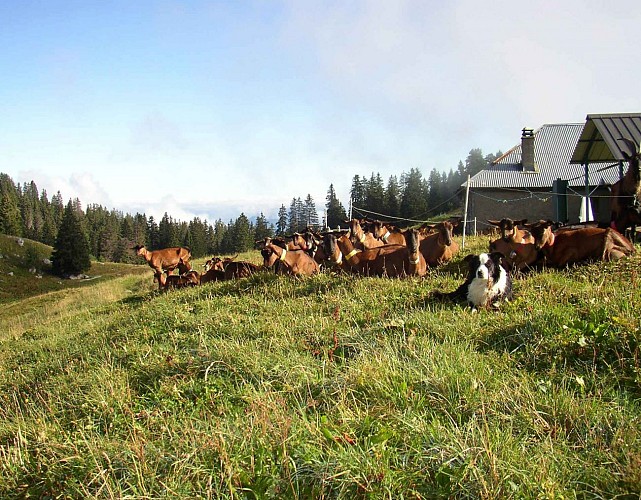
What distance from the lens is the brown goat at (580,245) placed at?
9000mm

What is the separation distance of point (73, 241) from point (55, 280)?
7057 millimetres

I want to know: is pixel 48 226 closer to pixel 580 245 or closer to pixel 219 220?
pixel 219 220

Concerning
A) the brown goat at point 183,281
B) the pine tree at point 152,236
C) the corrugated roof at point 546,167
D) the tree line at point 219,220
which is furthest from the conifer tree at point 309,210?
the brown goat at point 183,281

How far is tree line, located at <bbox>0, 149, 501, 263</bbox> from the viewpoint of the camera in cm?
7606

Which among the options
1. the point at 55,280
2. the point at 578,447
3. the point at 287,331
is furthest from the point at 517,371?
the point at 55,280

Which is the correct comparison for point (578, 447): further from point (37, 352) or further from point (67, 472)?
point (37, 352)

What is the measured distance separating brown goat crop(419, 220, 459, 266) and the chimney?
24.1 metres

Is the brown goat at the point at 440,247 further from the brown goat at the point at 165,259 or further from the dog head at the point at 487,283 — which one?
the brown goat at the point at 165,259

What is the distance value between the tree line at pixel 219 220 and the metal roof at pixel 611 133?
47.8 meters

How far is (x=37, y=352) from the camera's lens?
29.4ft

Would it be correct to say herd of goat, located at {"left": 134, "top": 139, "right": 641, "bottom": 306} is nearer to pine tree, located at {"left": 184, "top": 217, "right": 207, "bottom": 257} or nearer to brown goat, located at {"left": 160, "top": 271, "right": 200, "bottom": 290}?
brown goat, located at {"left": 160, "top": 271, "right": 200, "bottom": 290}

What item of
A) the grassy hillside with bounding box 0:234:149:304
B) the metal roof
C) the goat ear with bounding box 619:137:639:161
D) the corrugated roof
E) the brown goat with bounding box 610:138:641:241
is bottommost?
the grassy hillside with bounding box 0:234:149:304

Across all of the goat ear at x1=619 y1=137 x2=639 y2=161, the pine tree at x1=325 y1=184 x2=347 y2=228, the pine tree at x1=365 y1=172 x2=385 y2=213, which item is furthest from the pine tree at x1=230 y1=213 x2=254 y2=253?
the goat ear at x1=619 y1=137 x2=639 y2=161

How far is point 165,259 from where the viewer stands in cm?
2178
